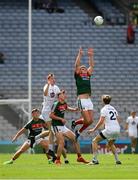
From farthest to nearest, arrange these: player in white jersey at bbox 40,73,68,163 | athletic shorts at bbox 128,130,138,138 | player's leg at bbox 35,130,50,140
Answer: athletic shorts at bbox 128,130,138,138 → player in white jersey at bbox 40,73,68,163 → player's leg at bbox 35,130,50,140

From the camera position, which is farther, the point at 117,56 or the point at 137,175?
the point at 117,56

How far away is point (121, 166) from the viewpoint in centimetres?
2317

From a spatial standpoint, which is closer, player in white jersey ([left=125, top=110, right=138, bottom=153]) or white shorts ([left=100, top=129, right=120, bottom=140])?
Result: white shorts ([left=100, top=129, right=120, bottom=140])

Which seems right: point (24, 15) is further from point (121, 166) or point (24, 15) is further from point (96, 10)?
point (121, 166)

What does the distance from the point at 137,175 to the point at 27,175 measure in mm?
2306

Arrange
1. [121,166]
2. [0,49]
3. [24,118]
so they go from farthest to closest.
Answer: [0,49]
[24,118]
[121,166]

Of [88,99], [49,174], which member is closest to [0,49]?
[88,99]

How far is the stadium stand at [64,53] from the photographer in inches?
1690

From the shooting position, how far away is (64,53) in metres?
44.4

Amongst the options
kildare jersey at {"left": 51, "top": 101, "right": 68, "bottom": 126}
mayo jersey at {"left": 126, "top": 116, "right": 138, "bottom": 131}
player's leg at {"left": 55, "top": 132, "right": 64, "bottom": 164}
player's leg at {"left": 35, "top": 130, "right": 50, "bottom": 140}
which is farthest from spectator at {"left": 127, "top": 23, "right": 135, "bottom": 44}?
player's leg at {"left": 55, "top": 132, "right": 64, "bottom": 164}

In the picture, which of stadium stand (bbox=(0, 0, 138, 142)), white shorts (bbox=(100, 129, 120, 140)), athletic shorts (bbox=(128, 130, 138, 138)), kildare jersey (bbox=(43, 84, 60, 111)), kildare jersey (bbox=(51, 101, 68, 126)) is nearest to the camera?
white shorts (bbox=(100, 129, 120, 140))

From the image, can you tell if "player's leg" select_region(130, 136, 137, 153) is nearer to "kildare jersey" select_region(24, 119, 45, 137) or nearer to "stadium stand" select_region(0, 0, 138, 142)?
"stadium stand" select_region(0, 0, 138, 142)

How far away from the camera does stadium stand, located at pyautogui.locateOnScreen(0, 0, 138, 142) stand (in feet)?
141

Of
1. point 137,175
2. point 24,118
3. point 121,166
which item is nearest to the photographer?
point 137,175
